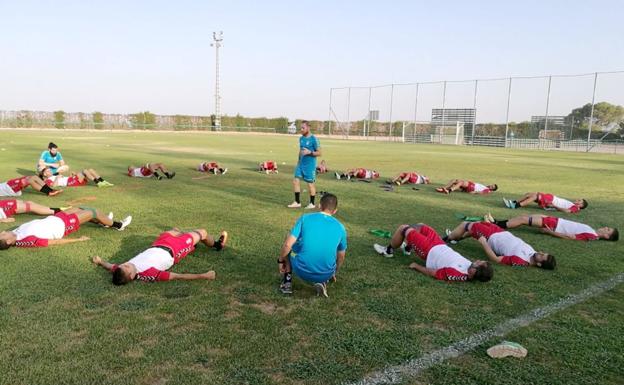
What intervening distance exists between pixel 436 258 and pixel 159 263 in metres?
3.61

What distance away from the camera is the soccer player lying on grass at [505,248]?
6285 millimetres

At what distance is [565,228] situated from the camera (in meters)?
8.03

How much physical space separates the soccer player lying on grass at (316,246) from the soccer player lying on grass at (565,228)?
4266mm

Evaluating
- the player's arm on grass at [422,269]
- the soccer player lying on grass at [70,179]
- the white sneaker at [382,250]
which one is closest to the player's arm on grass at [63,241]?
the white sneaker at [382,250]

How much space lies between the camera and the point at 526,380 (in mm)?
3576

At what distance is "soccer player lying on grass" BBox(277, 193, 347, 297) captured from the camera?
5.03 metres

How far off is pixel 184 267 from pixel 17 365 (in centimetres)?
257

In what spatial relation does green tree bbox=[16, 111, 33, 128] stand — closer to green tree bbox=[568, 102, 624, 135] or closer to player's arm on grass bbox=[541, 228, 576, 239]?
green tree bbox=[568, 102, 624, 135]

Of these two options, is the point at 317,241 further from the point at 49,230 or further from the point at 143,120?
the point at 143,120

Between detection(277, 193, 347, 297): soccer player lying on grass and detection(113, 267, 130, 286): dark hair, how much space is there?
1.85m

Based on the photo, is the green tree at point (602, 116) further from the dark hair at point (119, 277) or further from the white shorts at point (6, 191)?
the dark hair at point (119, 277)

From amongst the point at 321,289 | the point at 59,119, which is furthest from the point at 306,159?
the point at 59,119

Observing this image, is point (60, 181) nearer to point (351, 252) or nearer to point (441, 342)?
point (351, 252)

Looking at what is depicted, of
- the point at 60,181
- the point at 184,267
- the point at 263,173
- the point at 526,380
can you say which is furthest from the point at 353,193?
the point at 526,380
